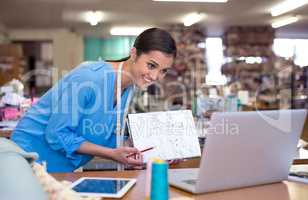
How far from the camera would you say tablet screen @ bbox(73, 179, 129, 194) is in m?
1.08

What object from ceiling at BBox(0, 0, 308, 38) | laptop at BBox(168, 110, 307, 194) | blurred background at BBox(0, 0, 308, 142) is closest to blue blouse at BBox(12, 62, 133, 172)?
laptop at BBox(168, 110, 307, 194)

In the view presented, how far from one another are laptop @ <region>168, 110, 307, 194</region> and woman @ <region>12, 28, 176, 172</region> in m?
0.41

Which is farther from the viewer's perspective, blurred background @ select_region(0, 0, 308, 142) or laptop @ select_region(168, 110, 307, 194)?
blurred background @ select_region(0, 0, 308, 142)

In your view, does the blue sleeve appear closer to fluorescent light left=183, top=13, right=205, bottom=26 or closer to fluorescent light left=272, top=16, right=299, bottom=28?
fluorescent light left=183, top=13, right=205, bottom=26

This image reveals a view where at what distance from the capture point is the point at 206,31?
9.45 metres

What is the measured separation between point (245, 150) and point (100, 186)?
434mm

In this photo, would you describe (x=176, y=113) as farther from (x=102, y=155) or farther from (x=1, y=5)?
(x=1, y=5)

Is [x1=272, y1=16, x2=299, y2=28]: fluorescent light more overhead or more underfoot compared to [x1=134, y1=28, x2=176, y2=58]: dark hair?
more overhead

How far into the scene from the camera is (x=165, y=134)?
1515mm

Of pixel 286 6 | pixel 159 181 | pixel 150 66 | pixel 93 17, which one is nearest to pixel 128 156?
pixel 150 66

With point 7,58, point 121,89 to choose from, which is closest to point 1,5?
point 7,58

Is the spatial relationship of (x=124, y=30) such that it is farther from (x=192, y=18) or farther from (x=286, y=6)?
(x=286, y=6)

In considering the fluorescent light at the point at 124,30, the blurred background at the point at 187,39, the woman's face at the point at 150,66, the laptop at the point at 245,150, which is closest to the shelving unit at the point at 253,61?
the blurred background at the point at 187,39

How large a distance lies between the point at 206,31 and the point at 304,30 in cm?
242
